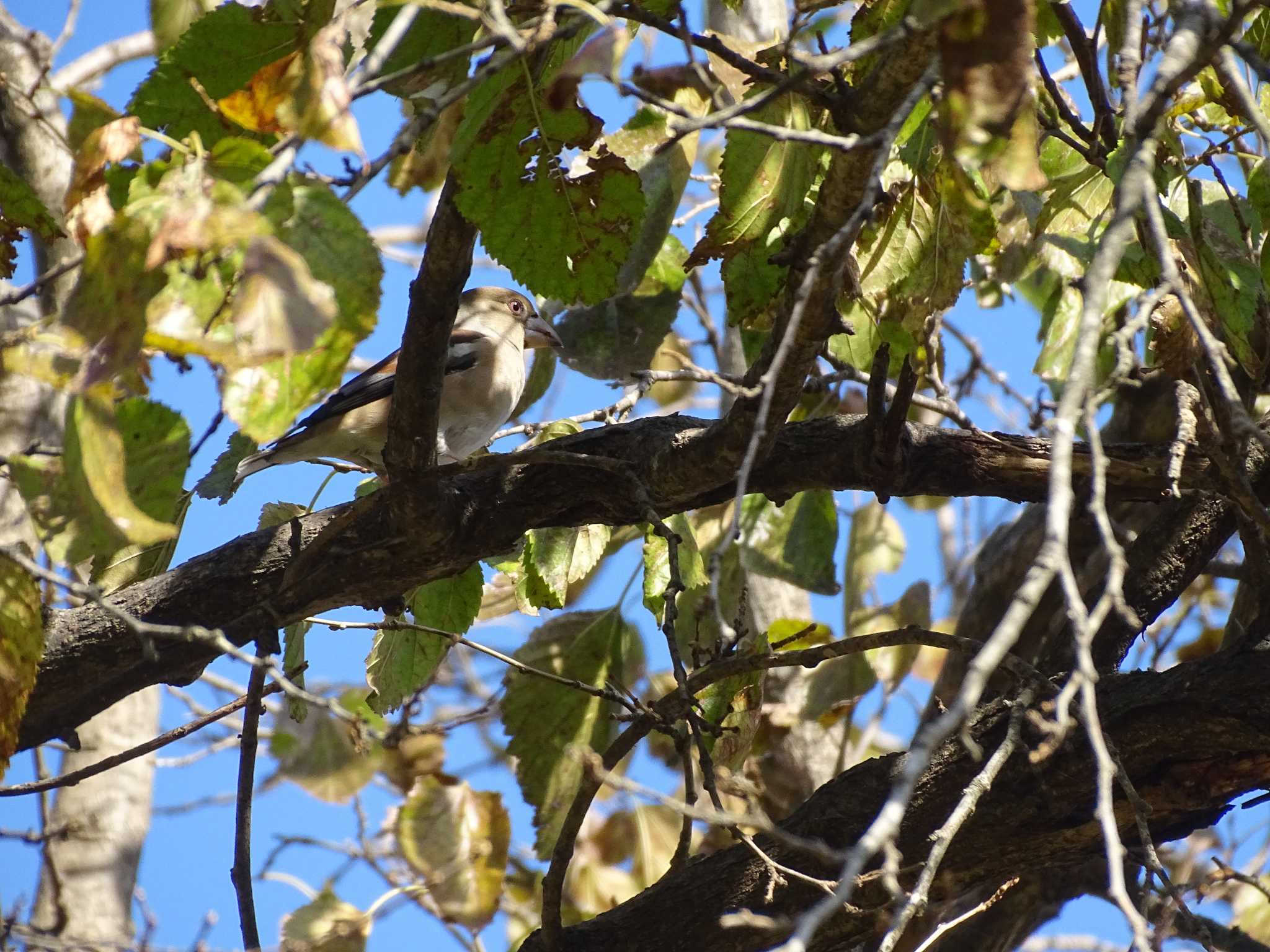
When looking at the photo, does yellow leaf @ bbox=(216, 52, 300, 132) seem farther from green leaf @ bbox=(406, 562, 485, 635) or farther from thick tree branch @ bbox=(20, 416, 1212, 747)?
green leaf @ bbox=(406, 562, 485, 635)

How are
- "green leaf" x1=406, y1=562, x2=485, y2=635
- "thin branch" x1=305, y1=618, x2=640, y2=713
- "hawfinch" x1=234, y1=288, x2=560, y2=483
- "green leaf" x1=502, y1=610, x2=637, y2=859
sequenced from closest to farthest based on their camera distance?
"thin branch" x1=305, y1=618, x2=640, y2=713 < "green leaf" x1=406, y1=562, x2=485, y2=635 < "green leaf" x1=502, y1=610, x2=637, y2=859 < "hawfinch" x1=234, y1=288, x2=560, y2=483

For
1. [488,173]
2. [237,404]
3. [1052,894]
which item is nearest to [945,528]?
[1052,894]

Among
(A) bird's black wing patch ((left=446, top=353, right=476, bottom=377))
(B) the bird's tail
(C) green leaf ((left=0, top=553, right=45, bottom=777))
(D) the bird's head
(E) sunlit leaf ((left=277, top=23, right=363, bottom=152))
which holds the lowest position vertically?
(C) green leaf ((left=0, top=553, right=45, bottom=777))

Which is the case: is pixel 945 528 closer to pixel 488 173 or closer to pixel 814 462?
pixel 814 462

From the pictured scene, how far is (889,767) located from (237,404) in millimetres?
1919

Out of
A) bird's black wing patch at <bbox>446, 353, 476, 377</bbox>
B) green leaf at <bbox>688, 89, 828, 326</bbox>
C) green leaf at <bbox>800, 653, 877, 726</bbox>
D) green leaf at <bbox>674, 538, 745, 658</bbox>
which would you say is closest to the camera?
green leaf at <bbox>688, 89, 828, 326</bbox>

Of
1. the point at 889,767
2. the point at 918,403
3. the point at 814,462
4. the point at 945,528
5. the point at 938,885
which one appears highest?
the point at 945,528

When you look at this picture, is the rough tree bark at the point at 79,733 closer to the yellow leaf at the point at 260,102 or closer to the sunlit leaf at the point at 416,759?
the sunlit leaf at the point at 416,759

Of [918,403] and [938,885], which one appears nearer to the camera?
[938,885]

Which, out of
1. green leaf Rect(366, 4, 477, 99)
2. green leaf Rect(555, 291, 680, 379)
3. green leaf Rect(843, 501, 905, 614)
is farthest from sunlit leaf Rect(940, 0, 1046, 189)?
green leaf Rect(843, 501, 905, 614)

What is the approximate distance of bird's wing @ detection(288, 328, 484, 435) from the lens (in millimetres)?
4355

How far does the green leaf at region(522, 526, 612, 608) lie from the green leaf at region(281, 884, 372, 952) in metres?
1.45

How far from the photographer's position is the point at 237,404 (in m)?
1.52

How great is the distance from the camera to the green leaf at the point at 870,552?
4746 mm
